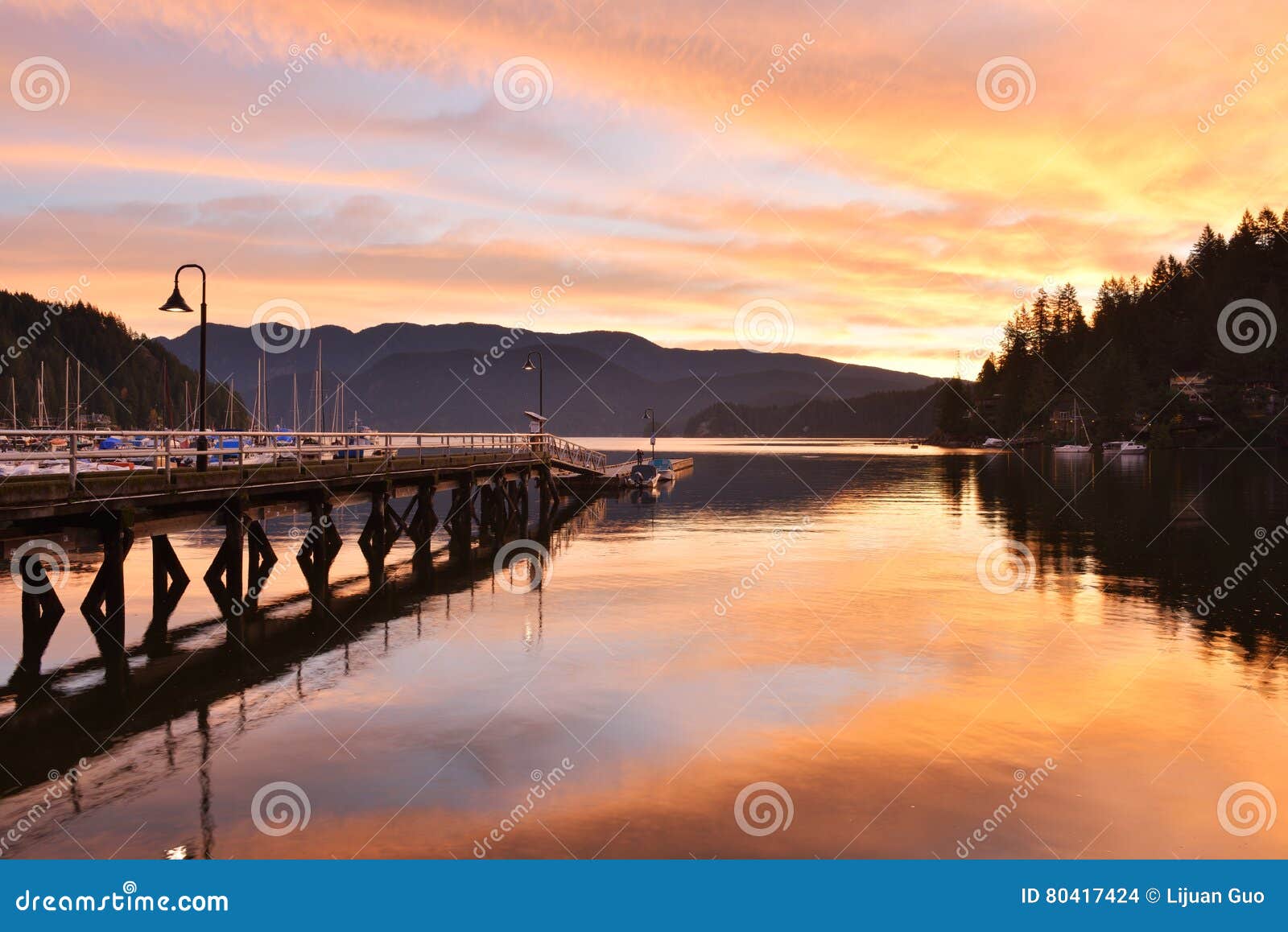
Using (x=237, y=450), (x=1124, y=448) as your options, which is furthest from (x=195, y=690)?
(x=1124, y=448)

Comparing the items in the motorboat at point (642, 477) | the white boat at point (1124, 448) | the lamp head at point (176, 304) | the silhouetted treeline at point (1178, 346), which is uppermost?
the silhouetted treeline at point (1178, 346)

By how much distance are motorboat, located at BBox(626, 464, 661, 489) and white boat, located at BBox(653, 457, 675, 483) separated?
8.33 metres

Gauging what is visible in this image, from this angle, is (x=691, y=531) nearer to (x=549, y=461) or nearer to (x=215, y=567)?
(x=549, y=461)

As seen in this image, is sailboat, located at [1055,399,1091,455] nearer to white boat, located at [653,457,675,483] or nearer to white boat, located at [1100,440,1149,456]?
white boat, located at [1100,440,1149,456]

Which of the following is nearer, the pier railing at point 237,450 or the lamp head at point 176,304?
the pier railing at point 237,450

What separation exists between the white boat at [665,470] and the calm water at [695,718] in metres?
56.8

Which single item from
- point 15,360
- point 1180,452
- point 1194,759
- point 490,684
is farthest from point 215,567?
point 15,360

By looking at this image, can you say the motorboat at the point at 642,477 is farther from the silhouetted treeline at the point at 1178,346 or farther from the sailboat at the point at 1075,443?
the sailboat at the point at 1075,443

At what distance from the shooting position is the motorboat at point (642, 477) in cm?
7681

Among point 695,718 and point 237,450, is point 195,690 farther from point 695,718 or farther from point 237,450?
point 237,450

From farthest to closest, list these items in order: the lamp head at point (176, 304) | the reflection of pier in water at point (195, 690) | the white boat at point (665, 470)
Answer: the white boat at point (665, 470) < the lamp head at point (176, 304) < the reflection of pier in water at point (195, 690)

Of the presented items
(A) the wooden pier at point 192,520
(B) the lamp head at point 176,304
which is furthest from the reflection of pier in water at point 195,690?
(B) the lamp head at point 176,304

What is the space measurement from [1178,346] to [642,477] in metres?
103

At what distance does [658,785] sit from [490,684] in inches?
236
